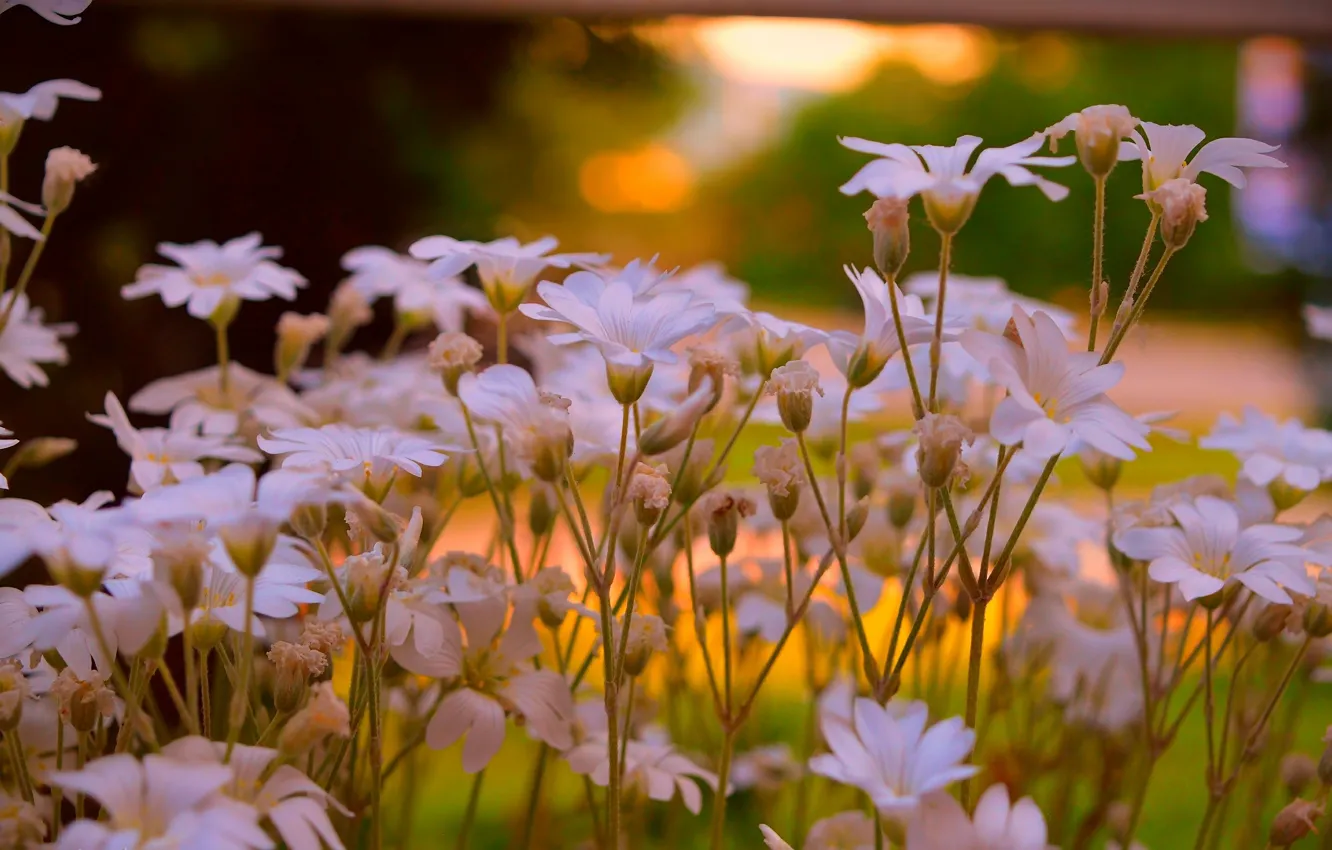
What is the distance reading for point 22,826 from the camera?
0.31m

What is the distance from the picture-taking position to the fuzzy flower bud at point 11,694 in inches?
13.0

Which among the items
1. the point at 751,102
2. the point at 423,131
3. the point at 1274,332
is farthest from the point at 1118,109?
the point at 1274,332

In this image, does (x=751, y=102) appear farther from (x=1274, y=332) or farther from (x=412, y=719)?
(x=412, y=719)

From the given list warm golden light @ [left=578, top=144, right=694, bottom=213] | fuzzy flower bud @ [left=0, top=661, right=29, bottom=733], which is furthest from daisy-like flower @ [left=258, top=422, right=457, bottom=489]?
warm golden light @ [left=578, top=144, right=694, bottom=213]

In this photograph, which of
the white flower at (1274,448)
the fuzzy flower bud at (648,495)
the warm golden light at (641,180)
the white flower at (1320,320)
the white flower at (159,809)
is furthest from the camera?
the warm golden light at (641,180)

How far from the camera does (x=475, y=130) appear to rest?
1.35m

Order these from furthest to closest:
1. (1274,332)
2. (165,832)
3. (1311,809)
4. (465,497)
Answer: (1274,332) → (465,497) → (1311,809) → (165,832)

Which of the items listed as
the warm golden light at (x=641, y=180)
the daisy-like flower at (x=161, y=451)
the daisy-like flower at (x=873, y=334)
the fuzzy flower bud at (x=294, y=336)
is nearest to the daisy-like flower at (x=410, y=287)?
the fuzzy flower bud at (x=294, y=336)

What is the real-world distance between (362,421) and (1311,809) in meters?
0.41

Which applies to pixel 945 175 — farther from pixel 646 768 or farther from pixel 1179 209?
pixel 646 768

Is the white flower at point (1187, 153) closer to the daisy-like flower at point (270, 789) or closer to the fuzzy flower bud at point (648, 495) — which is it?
the fuzzy flower bud at point (648, 495)

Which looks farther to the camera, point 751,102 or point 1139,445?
point 751,102

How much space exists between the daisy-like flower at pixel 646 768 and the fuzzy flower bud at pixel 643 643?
0.10 feet

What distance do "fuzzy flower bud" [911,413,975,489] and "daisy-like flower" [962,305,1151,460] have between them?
0.01 m
